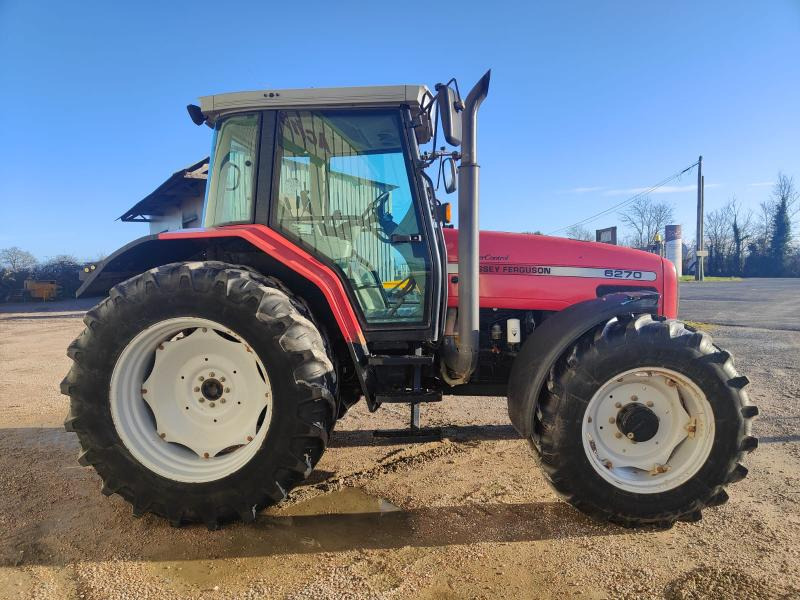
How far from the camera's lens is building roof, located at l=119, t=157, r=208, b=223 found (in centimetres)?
1644

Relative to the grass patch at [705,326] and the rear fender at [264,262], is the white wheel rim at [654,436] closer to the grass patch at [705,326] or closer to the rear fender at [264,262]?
the rear fender at [264,262]

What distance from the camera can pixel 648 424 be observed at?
2.52 metres

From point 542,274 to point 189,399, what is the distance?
2.23m

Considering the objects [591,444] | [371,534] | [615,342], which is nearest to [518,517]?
[591,444]

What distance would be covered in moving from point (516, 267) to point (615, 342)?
0.84 m

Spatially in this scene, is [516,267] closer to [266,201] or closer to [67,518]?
[266,201]

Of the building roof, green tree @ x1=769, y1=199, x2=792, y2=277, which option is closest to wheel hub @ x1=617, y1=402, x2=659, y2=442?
the building roof

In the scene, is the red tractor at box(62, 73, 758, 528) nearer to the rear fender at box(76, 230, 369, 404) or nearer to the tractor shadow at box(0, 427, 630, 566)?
the rear fender at box(76, 230, 369, 404)

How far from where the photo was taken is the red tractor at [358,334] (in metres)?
2.42

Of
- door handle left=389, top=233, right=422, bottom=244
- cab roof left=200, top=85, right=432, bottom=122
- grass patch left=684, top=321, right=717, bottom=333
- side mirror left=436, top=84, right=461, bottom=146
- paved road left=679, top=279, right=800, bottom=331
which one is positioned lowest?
grass patch left=684, top=321, right=717, bottom=333

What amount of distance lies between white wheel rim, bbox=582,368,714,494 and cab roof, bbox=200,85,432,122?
1.91 metres

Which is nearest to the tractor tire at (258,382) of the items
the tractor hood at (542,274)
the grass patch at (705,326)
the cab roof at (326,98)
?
the cab roof at (326,98)

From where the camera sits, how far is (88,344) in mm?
2422

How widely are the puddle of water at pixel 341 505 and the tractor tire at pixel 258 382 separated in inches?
12.0
